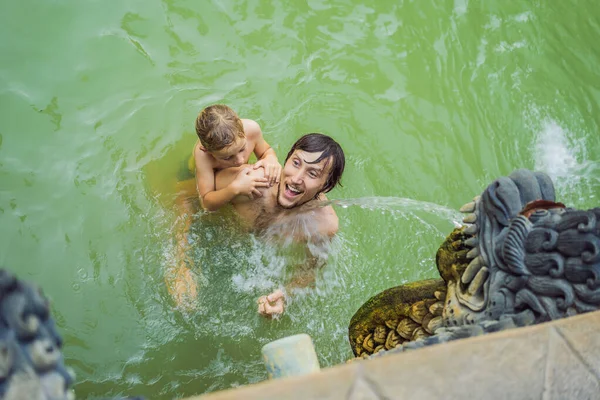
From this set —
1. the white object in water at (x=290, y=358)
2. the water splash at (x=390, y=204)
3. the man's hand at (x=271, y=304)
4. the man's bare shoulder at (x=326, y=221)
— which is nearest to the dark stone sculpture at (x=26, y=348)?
the white object in water at (x=290, y=358)

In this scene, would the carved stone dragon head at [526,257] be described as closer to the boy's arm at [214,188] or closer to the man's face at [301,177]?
the man's face at [301,177]

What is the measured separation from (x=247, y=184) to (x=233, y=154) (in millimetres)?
210

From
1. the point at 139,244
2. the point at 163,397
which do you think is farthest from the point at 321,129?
the point at 163,397

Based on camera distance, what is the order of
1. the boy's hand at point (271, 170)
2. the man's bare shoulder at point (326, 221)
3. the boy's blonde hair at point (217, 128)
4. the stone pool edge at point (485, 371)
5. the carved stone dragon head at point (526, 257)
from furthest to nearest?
1. the man's bare shoulder at point (326, 221)
2. the boy's hand at point (271, 170)
3. the boy's blonde hair at point (217, 128)
4. the carved stone dragon head at point (526, 257)
5. the stone pool edge at point (485, 371)

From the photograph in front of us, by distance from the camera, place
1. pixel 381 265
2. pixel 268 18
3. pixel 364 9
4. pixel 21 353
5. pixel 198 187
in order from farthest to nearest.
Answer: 1. pixel 364 9
2. pixel 268 18
3. pixel 381 265
4. pixel 198 187
5. pixel 21 353

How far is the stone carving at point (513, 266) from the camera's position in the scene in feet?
6.12

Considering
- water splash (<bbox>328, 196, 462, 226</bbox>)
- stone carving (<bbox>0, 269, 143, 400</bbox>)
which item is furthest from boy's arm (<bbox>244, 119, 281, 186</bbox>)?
stone carving (<bbox>0, 269, 143, 400</bbox>)

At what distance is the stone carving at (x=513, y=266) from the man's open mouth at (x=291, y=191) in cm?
132

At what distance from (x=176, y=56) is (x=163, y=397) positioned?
2.69 metres

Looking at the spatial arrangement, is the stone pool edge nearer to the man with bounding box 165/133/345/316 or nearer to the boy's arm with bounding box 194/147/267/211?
the man with bounding box 165/133/345/316

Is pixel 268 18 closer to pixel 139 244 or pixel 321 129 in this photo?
pixel 321 129

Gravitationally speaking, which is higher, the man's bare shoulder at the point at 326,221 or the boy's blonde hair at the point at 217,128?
the boy's blonde hair at the point at 217,128

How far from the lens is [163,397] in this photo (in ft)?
11.3

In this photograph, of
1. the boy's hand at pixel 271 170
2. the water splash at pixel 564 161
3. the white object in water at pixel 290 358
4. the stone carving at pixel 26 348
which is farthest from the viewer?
the water splash at pixel 564 161
